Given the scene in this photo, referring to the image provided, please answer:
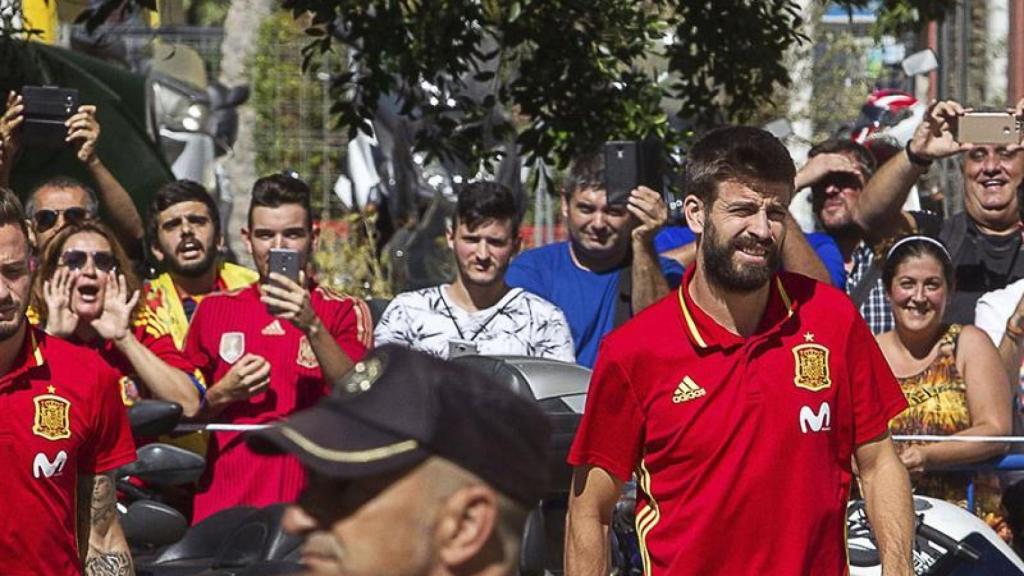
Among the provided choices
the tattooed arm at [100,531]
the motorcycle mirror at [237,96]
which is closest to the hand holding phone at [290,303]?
the tattooed arm at [100,531]

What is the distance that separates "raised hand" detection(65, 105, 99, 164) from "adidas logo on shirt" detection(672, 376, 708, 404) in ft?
11.8

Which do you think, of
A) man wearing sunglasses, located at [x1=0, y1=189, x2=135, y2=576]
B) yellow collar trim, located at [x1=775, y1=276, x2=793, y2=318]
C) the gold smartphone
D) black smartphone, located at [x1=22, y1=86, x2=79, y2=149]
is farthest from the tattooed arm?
the gold smartphone

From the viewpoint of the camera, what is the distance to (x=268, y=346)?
750cm

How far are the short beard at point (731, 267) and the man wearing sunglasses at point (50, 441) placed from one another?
5.21ft

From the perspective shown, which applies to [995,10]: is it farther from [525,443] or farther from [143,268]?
[525,443]

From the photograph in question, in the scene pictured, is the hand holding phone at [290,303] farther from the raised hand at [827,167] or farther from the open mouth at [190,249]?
the raised hand at [827,167]

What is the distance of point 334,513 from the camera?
2.59m

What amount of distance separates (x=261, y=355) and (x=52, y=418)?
218 centimetres

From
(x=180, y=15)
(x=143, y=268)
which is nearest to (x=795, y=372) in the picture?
(x=143, y=268)

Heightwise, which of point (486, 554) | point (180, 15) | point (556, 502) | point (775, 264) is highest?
point (180, 15)

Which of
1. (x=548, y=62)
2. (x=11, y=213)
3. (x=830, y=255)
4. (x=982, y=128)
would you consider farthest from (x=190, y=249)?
(x=982, y=128)

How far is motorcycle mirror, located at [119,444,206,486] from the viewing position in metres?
6.90

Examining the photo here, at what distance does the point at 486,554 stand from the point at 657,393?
2.47 m

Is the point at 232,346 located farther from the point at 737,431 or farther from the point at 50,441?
the point at 737,431
